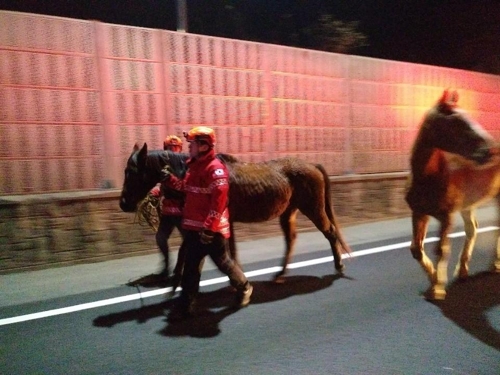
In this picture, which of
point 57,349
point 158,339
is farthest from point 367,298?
point 57,349

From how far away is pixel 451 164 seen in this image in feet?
16.4

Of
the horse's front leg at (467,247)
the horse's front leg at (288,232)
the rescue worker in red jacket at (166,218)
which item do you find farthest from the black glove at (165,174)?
the horse's front leg at (467,247)

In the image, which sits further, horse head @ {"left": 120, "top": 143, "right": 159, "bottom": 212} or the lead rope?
the lead rope

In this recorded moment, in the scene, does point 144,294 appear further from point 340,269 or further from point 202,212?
point 340,269

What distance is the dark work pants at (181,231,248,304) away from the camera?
4.67 metres

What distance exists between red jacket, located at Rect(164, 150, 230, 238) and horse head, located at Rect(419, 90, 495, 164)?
210cm

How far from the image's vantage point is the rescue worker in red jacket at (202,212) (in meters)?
4.46

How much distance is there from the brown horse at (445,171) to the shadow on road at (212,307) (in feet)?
4.45

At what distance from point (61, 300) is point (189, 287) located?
1.62 m

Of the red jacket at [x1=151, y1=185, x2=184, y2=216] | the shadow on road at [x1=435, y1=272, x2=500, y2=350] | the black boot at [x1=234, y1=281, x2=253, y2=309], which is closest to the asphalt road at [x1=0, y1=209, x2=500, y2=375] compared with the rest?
the shadow on road at [x1=435, y1=272, x2=500, y2=350]

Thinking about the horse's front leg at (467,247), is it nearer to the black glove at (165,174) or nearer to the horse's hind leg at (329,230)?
the horse's hind leg at (329,230)

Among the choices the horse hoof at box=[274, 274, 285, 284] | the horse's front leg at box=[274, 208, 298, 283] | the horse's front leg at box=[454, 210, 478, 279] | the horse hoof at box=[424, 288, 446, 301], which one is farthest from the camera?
the horse's front leg at box=[274, 208, 298, 283]

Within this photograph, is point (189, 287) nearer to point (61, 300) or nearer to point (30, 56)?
point (61, 300)

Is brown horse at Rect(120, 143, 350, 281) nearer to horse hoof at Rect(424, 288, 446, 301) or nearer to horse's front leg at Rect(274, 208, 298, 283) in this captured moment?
horse's front leg at Rect(274, 208, 298, 283)
